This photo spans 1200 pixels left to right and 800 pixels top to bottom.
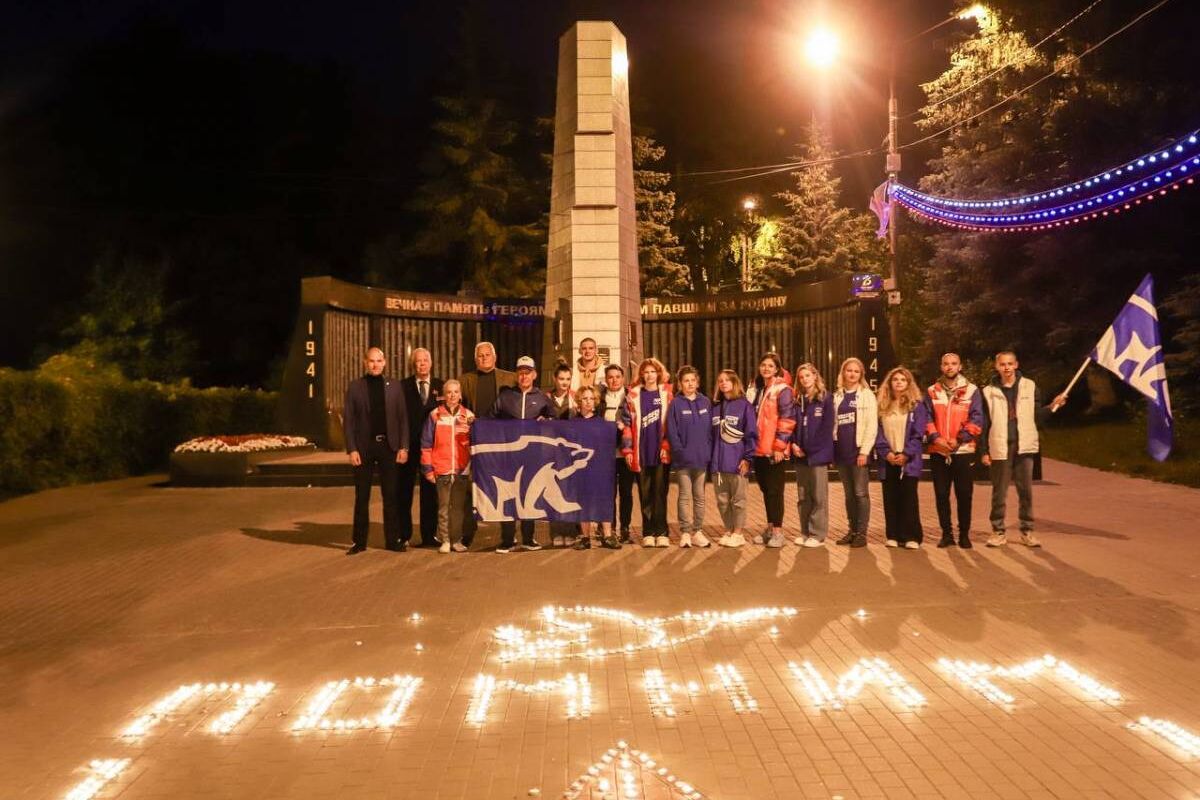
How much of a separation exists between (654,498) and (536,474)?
3.86 ft

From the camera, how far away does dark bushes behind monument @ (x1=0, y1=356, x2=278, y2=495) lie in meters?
14.9

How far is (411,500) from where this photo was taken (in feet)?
31.3

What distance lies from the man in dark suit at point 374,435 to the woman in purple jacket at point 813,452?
3.76 metres

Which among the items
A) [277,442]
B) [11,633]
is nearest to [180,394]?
[277,442]

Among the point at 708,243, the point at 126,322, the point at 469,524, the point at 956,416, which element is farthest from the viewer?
the point at 708,243

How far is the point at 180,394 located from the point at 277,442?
190 inches

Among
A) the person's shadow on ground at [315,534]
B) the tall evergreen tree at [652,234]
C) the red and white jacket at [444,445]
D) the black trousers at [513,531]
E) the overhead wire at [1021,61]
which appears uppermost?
the overhead wire at [1021,61]

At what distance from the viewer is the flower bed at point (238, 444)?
1605 centimetres

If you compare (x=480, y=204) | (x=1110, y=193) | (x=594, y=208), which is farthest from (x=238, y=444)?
(x=480, y=204)

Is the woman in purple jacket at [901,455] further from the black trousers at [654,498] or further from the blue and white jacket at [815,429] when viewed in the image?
the black trousers at [654,498]

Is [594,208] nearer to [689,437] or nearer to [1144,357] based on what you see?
[689,437]

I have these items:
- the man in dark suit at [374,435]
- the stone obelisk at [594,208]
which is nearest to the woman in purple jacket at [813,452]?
the man in dark suit at [374,435]

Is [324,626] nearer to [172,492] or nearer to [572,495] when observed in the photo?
[572,495]

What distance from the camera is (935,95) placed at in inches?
1171
